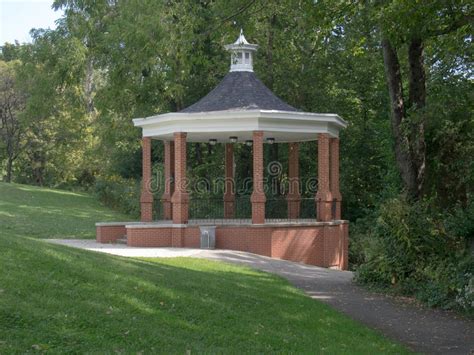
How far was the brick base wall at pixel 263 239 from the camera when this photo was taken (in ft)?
57.0

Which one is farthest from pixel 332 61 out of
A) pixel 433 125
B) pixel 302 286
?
pixel 302 286

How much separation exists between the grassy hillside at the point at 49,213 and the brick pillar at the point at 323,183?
27.0ft

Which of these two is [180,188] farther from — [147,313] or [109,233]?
[147,313]

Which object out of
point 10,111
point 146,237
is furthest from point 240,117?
point 10,111

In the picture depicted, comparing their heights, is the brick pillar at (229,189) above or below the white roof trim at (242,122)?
below

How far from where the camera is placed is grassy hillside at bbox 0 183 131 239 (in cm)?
2242

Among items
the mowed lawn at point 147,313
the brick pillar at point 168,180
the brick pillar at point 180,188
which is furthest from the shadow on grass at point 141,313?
the brick pillar at point 168,180

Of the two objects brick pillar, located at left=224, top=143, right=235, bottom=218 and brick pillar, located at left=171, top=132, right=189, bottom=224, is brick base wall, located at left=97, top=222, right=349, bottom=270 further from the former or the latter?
brick pillar, located at left=224, top=143, right=235, bottom=218


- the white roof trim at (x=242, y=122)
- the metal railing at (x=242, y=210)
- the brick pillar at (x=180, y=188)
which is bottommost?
the metal railing at (x=242, y=210)

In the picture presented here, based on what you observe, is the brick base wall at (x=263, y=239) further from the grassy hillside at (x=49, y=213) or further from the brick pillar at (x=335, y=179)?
the grassy hillside at (x=49, y=213)

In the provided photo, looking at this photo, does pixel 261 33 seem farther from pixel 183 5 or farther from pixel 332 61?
pixel 183 5

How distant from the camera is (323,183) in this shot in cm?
1838

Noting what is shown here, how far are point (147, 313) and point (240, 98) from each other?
40.2ft

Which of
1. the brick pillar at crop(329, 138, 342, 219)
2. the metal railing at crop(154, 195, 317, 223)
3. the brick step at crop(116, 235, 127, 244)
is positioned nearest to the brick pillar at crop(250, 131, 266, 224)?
the brick pillar at crop(329, 138, 342, 219)
